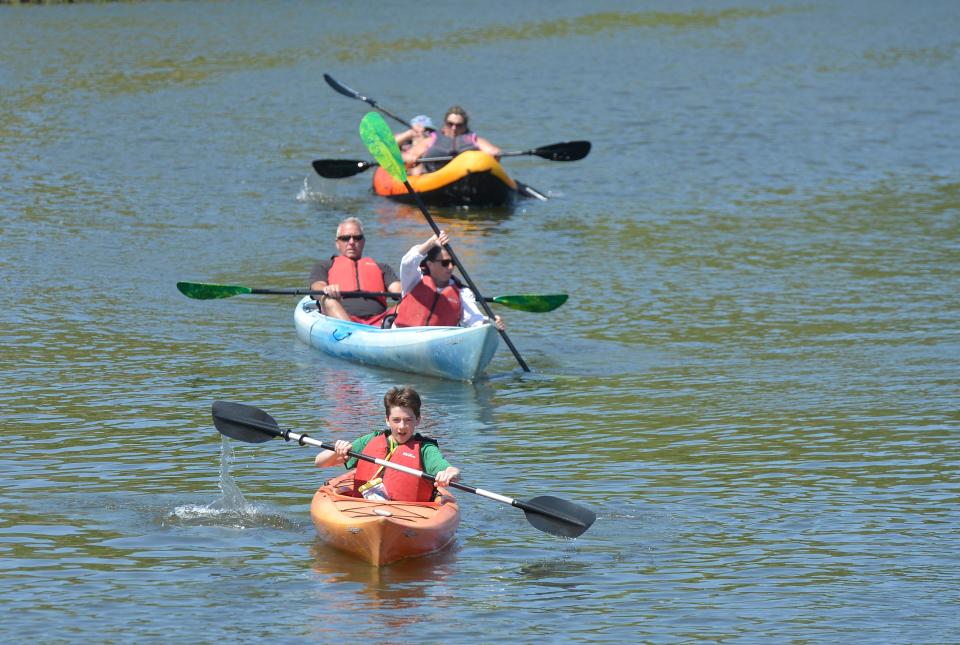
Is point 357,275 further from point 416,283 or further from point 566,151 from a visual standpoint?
point 566,151

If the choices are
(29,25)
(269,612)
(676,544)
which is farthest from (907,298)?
(29,25)

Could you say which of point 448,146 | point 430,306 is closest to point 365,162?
point 448,146

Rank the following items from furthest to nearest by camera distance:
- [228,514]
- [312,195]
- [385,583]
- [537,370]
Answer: [312,195] < [537,370] < [228,514] < [385,583]

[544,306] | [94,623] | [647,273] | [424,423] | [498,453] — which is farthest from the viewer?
[647,273]

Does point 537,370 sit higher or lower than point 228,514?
lower

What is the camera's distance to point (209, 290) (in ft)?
45.8

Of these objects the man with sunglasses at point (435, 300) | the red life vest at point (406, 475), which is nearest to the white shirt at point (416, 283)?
the man with sunglasses at point (435, 300)

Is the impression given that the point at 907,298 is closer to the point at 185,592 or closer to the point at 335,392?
the point at 335,392

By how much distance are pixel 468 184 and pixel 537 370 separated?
746 cm

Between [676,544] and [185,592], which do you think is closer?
[185,592]

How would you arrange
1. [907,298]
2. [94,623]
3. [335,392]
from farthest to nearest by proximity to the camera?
[907,298] → [335,392] → [94,623]

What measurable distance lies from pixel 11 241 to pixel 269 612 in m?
10.8

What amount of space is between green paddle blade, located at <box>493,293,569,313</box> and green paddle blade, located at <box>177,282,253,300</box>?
7.30 ft

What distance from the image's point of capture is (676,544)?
8648mm
